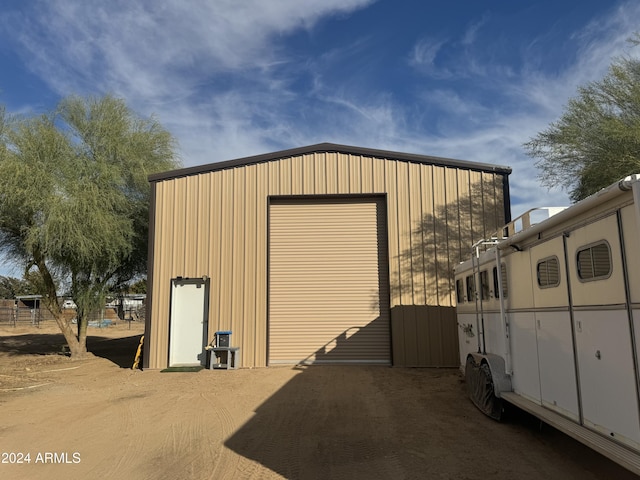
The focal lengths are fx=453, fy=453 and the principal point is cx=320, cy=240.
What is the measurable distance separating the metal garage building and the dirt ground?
1866 mm

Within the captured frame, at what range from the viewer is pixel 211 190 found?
1351 cm

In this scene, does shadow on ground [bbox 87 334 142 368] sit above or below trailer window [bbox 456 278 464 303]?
below

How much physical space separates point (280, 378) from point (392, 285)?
4.11 metres

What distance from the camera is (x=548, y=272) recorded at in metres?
5.29

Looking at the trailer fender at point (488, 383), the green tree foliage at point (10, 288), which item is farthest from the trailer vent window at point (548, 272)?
the green tree foliage at point (10, 288)

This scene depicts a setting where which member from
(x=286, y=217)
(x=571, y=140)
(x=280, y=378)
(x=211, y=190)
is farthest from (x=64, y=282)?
(x=571, y=140)

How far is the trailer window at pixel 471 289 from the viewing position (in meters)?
8.20

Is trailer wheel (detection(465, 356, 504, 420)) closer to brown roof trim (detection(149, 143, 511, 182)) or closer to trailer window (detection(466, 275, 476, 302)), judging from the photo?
trailer window (detection(466, 275, 476, 302))

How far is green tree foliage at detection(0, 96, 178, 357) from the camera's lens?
13742mm

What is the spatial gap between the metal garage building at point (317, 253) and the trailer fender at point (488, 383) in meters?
4.65

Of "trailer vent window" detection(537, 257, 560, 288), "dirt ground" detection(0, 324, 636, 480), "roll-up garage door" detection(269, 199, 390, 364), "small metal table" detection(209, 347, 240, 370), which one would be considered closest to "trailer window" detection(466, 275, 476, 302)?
"dirt ground" detection(0, 324, 636, 480)

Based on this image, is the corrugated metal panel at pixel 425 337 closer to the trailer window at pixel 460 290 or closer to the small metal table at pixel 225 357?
the trailer window at pixel 460 290

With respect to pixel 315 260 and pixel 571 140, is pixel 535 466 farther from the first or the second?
pixel 571 140

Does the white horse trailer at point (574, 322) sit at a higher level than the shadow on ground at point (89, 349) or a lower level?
higher
